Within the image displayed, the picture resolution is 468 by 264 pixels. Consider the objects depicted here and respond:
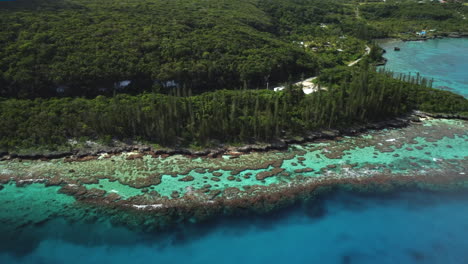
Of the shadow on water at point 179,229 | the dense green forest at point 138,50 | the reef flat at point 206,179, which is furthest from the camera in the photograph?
the dense green forest at point 138,50

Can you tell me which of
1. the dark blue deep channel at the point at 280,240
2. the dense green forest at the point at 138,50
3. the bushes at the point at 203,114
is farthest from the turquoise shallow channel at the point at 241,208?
the dense green forest at the point at 138,50

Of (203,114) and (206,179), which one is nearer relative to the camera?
(206,179)

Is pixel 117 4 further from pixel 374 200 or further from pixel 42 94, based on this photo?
pixel 374 200

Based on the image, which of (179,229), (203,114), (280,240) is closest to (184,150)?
(203,114)

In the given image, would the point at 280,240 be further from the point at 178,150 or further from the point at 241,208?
the point at 178,150

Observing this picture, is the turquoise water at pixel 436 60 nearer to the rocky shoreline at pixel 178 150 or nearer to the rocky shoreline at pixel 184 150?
the rocky shoreline at pixel 184 150

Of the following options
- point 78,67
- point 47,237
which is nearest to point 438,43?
point 78,67

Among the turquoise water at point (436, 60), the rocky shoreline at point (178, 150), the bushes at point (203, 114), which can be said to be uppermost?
the turquoise water at point (436, 60)
